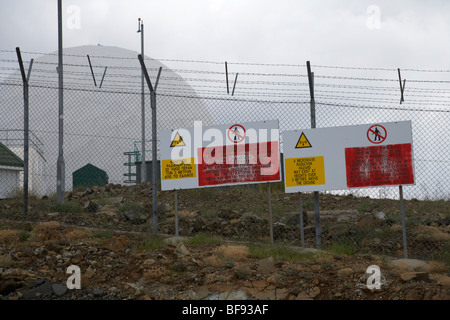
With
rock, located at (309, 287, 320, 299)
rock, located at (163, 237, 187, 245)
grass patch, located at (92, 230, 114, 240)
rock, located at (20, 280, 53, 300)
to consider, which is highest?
grass patch, located at (92, 230, 114, 240)

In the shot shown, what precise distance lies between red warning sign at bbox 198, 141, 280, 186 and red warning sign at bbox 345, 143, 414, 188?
1407 millimetres

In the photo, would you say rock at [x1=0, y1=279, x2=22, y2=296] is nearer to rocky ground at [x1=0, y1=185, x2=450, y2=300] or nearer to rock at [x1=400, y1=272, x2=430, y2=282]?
rocky ground at [x1=0, y1=185, x2=450, y2=300]

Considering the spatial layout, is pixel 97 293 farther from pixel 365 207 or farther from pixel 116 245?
pixel 365 207

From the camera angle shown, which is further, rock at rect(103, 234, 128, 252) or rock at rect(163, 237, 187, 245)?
rock at rect(163, 237, 187, 245)

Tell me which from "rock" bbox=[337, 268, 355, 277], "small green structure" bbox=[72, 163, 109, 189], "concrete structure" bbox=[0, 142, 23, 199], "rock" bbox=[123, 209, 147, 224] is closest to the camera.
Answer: "rock" bbox=[337, 268, 355, 277]

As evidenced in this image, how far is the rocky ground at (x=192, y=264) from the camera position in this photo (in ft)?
23.1

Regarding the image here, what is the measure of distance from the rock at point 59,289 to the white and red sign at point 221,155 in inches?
160

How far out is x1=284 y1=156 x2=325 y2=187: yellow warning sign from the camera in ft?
33.7

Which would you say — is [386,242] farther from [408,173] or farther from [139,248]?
[139,248]

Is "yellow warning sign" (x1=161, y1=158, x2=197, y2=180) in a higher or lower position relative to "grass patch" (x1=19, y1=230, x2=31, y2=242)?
higher

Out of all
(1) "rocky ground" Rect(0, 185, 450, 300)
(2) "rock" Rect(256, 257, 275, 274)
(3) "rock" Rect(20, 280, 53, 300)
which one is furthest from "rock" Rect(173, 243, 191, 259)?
(3) "rock" Rect(20, 280, 53, 300)

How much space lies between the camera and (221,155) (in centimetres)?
1075

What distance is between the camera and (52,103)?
2703 centimetres
